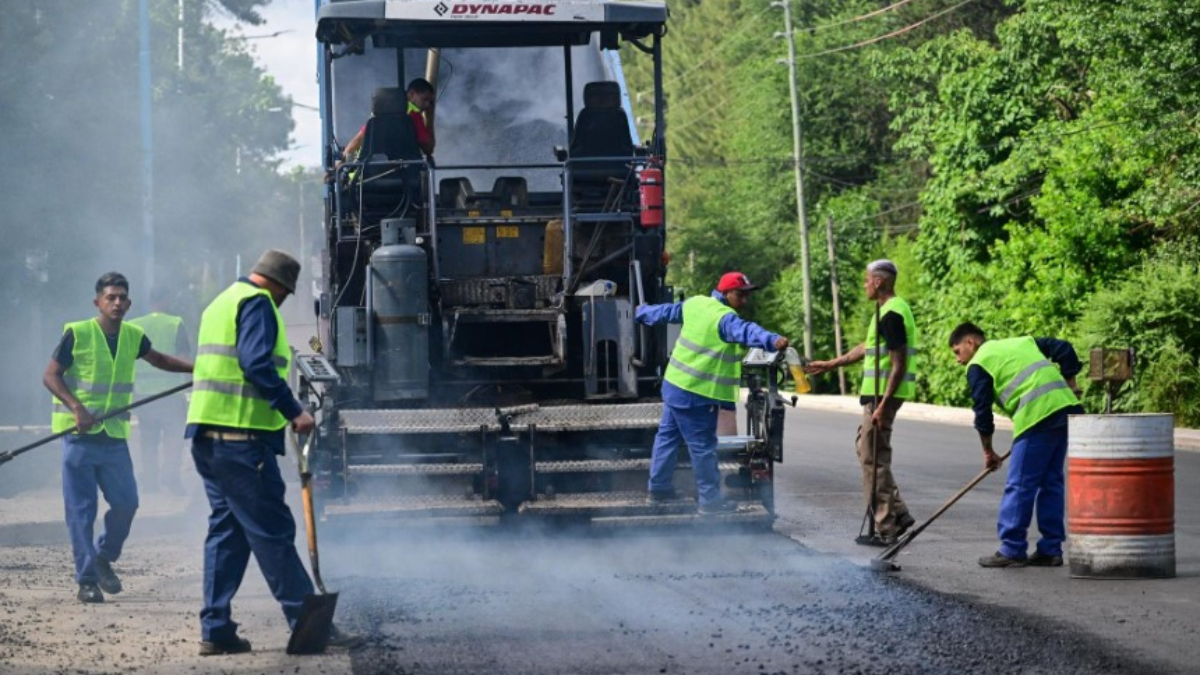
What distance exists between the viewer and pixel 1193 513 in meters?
13.5

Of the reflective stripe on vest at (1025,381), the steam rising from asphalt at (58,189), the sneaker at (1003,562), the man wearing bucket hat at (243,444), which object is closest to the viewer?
the man wearing bucket hat at (243,444)

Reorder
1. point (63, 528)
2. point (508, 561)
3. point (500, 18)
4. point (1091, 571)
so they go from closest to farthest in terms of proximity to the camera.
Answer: point (1091, 571)
point (508, 561)
point (500, 18)
point (63, 528)

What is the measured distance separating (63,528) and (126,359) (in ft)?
11.7

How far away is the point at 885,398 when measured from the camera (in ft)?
36.3

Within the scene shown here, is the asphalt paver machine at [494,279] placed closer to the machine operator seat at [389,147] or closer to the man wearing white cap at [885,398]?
the machine operator seat at [389,147]

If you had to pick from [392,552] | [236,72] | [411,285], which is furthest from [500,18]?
[236,72]

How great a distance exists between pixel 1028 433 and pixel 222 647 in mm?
4749

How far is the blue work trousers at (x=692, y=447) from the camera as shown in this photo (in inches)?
432

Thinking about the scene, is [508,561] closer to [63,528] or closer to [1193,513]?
[63,528]

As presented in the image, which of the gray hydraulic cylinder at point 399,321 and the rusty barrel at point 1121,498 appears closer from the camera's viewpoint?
the rusty barrel at point 1121,498

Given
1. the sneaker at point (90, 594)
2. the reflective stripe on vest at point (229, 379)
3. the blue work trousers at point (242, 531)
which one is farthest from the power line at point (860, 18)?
the blue work trousers at point (242, 531)

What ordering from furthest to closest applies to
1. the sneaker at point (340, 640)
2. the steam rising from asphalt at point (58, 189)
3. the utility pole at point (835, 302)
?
1. the utility pole at point (835, 302)
2. the steam rising from asphalt at point (58, 189)
3. the sneaker at point (340, 640)

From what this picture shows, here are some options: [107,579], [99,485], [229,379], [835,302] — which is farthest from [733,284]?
[835,302]

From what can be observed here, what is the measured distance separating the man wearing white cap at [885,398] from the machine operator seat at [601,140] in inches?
94.8
